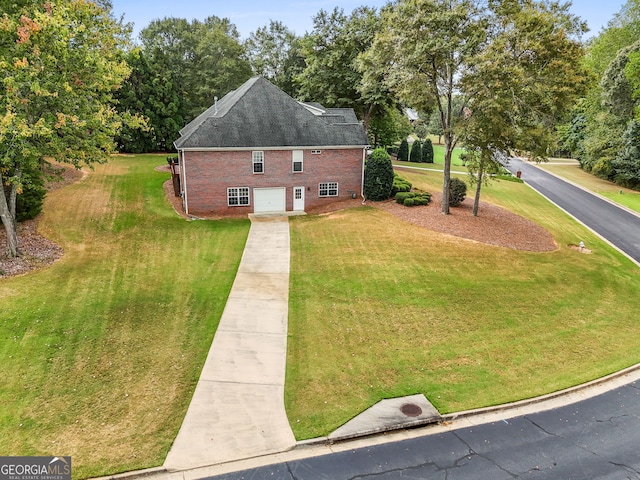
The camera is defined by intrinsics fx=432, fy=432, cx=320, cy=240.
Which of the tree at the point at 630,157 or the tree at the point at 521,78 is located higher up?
the tree at the point at 521,78

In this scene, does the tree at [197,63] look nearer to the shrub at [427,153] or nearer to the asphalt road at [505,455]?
the shrub at [427,153]

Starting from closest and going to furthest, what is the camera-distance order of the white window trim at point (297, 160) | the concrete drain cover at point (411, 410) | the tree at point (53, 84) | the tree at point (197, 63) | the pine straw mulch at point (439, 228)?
the concrete drain cover at point (411, 410)
the tree at point (53, 84)
the pine straw mulch at point (439, 228)
the white window trim at point (297, 160)
the tree at point (197, 63)

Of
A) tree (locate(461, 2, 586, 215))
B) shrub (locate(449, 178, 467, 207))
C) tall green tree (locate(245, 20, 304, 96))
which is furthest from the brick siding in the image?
tall green tree (locate(245, 20, 304, 96))

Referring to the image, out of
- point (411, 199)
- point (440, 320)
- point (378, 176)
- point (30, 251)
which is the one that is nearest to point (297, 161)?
point (378, 176)

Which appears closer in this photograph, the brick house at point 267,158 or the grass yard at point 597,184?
the brick house at point 267,158

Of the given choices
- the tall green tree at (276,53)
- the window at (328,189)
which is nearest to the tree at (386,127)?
the tall green tree at (276,53)

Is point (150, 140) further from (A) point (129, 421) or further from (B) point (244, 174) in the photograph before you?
(A) point (129, 421)

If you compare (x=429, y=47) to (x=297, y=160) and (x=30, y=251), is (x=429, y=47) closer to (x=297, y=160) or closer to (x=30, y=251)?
(x=297, y=160)
